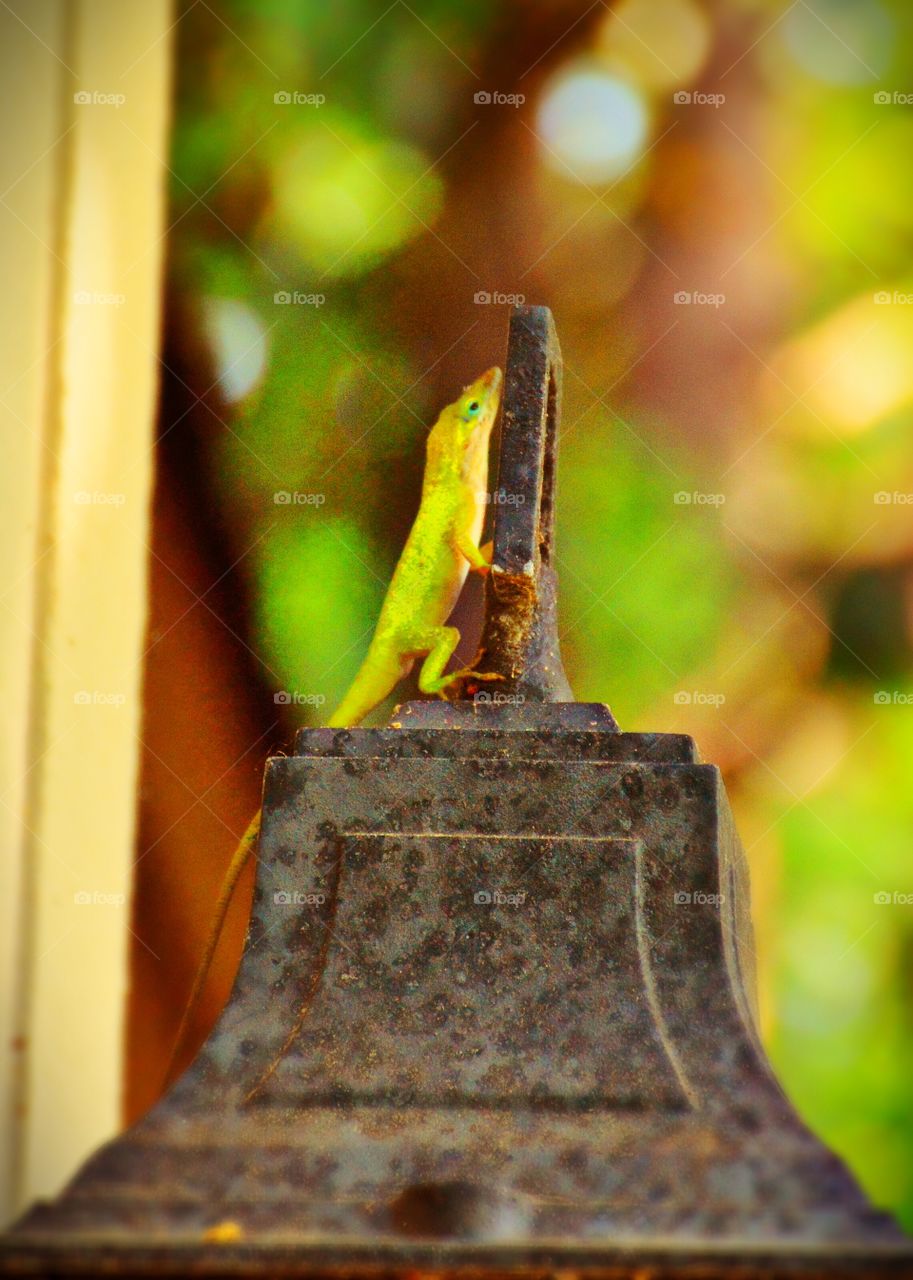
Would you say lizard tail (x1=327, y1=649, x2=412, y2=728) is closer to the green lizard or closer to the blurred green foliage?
the green lizard

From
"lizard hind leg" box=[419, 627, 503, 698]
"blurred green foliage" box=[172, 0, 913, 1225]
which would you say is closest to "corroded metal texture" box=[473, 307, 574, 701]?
"lizard hind leg" box=[419, 627, 503, 698]

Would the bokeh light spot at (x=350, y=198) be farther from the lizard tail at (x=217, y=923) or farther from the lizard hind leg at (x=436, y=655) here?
the lizard tail at (x=217, y=923)

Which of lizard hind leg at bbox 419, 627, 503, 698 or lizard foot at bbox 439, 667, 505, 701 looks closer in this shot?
lizard foot at bbox 439, 667, 505, 701

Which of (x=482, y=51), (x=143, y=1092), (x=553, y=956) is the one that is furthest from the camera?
(x=482, y=51)

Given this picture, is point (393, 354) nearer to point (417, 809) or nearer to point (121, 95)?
point (121, 95)

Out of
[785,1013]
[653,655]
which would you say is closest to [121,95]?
[653,655]

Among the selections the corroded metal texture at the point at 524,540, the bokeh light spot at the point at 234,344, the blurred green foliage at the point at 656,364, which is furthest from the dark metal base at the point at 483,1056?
the bokeh light spot at the point at 234,344

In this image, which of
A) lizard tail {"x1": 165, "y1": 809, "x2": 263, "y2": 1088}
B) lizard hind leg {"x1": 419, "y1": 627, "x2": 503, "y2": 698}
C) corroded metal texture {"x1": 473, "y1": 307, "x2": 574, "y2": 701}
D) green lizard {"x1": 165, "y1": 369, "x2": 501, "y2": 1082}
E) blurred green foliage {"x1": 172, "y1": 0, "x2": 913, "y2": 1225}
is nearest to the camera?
corroded metal texture {"x1": 473, "y1": 307, "x2": 574, "y2": 701}
